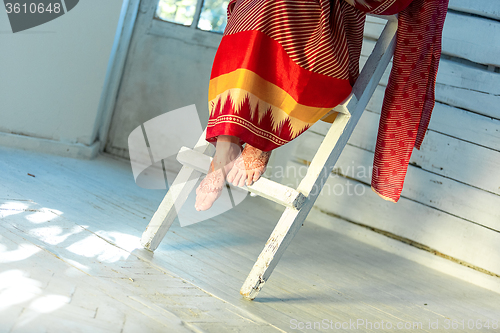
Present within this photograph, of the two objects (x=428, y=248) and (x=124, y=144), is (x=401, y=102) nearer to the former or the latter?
(x=428, y=248)

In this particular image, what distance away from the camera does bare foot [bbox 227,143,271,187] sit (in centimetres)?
109

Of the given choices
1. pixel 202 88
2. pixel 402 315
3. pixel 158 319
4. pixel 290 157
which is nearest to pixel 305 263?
pixel 402 315

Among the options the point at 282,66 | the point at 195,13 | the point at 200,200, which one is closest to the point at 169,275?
the point at 200,200

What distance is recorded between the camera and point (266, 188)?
107cm

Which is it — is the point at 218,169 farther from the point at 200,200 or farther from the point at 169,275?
the point at 169,275

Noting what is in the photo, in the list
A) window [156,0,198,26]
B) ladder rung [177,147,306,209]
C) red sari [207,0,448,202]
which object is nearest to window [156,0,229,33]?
window [156,0,198,26]

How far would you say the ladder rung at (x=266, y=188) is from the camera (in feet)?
3.32

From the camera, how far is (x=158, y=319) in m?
0.81

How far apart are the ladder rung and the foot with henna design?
0.04 meters

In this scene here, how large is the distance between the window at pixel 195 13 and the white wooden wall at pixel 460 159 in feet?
3.46

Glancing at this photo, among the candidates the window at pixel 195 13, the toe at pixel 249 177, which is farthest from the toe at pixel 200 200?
the window at pixel 195 13

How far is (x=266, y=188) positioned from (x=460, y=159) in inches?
48.8

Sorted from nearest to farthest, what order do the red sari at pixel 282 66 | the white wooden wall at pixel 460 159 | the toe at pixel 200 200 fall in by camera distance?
the red sari at pixel 282 66 → the toe at pixel 200 200 → the white wooden wall at pixel 460 159

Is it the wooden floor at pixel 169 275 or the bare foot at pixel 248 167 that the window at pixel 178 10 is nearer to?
the wooden floor at pixel 169 275
